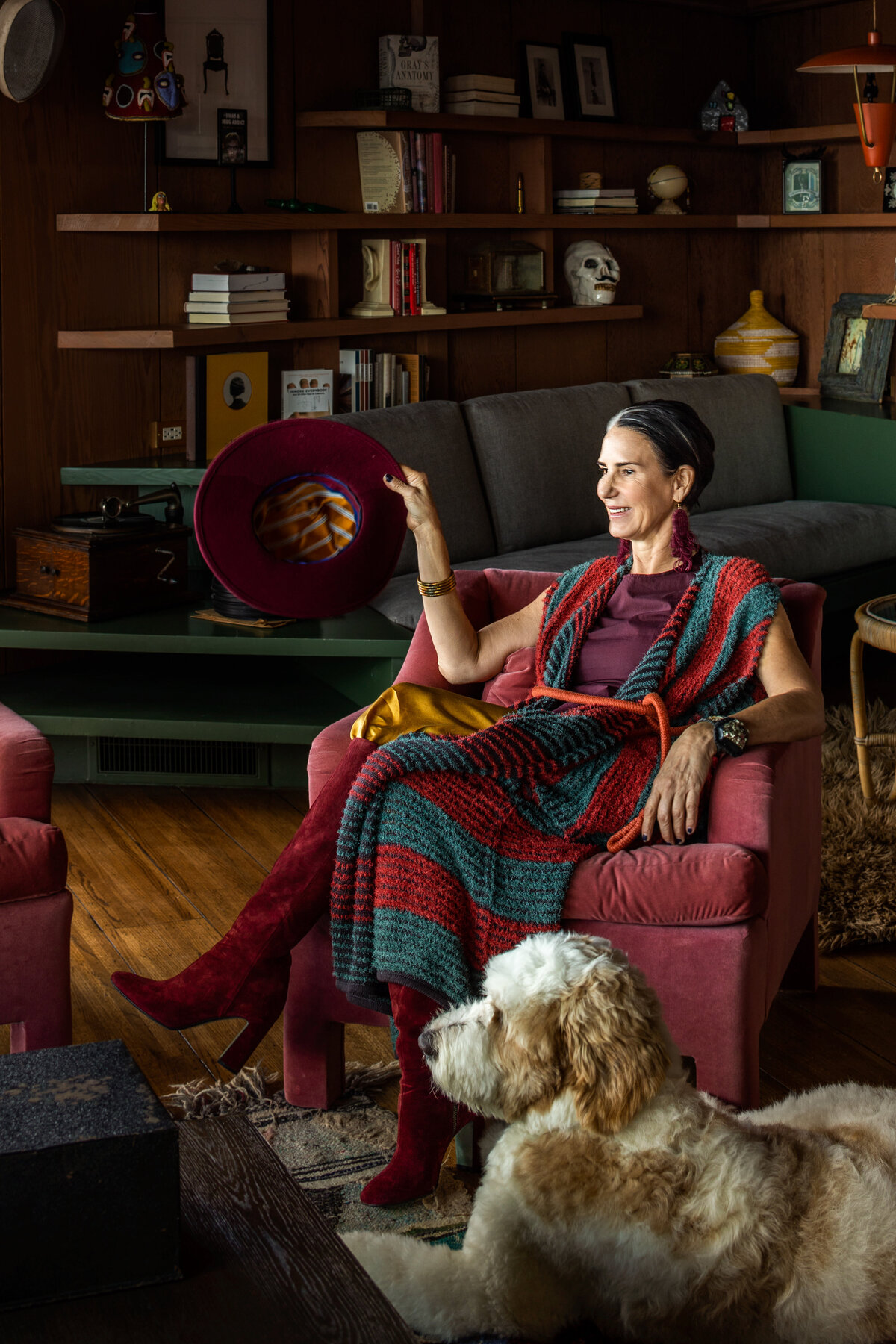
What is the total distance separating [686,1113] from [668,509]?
1.20 metres

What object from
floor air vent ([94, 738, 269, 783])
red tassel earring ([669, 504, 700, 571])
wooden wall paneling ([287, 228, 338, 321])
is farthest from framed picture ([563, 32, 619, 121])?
red tassel earring ([669, 504, 700, 571])

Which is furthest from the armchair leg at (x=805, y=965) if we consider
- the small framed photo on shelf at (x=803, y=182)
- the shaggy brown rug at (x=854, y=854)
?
the small framed photo on shelf at (x=803, y=182)

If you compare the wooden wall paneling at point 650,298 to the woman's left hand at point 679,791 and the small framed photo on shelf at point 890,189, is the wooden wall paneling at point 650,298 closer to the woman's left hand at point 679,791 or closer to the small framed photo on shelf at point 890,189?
the small framed photo on shelf at point 890,189

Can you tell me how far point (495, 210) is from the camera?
4.98 meters

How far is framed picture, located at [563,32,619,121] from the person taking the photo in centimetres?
507

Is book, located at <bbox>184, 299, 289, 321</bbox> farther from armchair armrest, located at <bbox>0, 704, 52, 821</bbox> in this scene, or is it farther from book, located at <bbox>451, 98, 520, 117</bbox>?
armchair armrest, located at <bbox>0, 704, 52, 821</bbox>

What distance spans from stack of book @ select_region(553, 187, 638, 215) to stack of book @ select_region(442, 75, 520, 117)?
0.40 m

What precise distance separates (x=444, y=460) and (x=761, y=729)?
213cm

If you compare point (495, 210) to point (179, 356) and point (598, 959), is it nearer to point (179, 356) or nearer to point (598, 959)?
point (179, 356)

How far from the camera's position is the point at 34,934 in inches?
83.9

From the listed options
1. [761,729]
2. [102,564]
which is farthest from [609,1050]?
[102,564]

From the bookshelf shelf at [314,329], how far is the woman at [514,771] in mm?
1677

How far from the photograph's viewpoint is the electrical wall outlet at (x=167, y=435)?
161 inches

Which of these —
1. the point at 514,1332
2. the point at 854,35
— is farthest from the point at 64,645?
the point at 854,35
